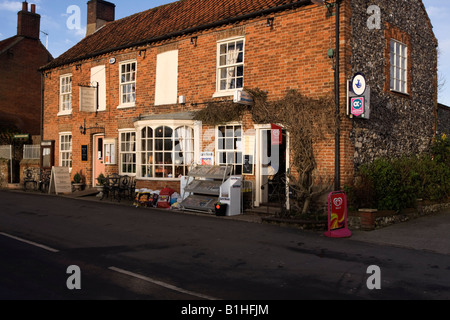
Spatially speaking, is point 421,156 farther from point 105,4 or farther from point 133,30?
point 105,4

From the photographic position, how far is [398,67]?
14.5 m

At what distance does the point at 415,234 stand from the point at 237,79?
7.43 meters

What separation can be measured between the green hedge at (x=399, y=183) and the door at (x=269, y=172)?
2551 millimetres

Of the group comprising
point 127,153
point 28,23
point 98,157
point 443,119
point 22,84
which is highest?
point 28,23

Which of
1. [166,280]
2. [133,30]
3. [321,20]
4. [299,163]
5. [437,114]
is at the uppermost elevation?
[133,30]

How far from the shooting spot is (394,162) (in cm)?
1323

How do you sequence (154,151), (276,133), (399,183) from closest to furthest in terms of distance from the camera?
(399,183)
(276,133)
(154,151)

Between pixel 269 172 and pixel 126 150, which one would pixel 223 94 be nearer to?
pixel 269 172

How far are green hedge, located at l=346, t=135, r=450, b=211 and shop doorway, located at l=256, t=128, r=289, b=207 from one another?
2453 mm

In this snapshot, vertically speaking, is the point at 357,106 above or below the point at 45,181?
above

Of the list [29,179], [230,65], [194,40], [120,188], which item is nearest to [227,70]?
[230,65]

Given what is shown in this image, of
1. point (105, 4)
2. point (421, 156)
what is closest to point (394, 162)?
point (421, 156)

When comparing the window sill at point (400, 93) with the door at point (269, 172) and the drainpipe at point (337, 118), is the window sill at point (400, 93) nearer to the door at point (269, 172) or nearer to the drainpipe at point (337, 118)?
the drainpipe at point (337, 118)

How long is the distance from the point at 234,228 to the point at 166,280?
473 centimetres
